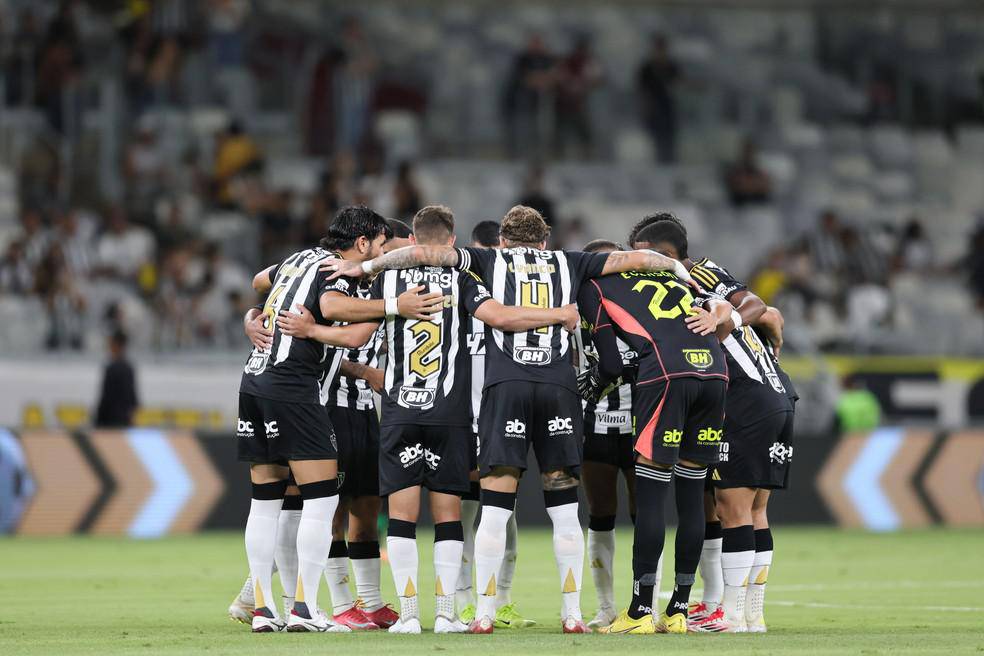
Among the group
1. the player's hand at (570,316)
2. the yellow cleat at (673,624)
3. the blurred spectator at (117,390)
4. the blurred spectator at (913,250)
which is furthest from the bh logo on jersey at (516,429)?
the blurred spectator at (913,250)

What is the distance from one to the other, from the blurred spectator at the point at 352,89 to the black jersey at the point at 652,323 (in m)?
16.1

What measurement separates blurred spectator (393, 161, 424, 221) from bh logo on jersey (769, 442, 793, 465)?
14057mm

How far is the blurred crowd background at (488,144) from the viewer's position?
72.1ft

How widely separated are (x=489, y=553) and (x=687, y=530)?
1109mm

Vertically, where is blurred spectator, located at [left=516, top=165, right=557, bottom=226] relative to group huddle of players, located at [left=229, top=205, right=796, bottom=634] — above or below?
above

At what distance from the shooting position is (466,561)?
32.4ft

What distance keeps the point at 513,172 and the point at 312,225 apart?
4.33 m

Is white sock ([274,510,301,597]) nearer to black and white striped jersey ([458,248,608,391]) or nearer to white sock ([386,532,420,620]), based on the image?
white sock ([386,532,420,620])

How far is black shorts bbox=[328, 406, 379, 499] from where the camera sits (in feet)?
31.7

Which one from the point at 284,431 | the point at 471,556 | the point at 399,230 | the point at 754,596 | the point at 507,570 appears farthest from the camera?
the point at 399,230

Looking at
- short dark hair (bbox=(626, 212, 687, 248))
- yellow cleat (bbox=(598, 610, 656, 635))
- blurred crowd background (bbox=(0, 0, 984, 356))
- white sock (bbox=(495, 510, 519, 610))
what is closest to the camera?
yellow cleat (bbox=(598, 610, 656, 635))

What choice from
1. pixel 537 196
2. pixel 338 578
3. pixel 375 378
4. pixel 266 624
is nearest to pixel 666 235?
pixel 375 378

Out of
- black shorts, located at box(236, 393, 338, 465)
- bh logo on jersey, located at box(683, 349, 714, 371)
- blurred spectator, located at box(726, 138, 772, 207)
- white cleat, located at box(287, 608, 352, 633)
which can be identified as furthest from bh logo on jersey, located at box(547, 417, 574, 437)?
blurred spectator, located at box(726, 138, 772, 207)

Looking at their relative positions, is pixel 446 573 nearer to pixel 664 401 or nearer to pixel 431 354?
pixel 431 354
